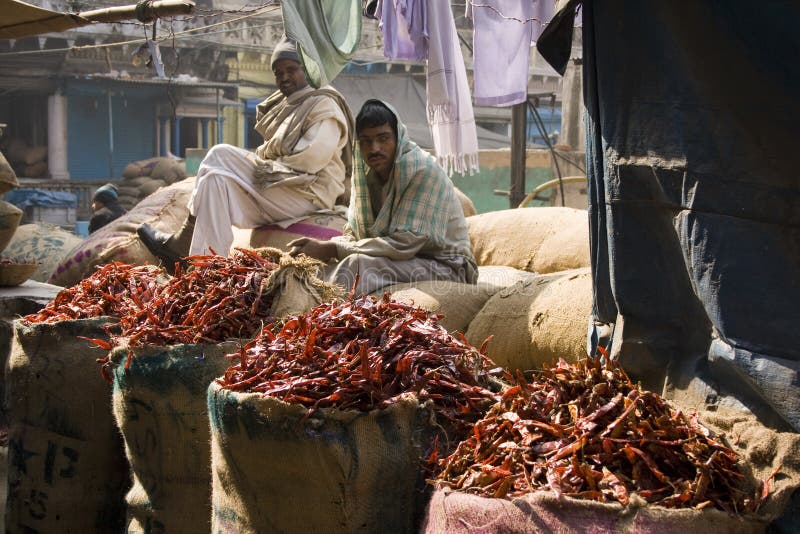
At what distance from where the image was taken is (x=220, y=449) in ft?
7.68

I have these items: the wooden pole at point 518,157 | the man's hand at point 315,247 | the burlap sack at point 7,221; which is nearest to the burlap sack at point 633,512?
the man's hand at point 315,247

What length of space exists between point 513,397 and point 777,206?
2.67ft

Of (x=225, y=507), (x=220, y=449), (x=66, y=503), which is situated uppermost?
(x=220, y=449)

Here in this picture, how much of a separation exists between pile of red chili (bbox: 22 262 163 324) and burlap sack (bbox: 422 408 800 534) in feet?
5.90

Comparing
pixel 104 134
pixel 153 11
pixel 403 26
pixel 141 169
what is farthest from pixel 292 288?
pixel 104 134

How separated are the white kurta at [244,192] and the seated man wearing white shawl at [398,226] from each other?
1.05m

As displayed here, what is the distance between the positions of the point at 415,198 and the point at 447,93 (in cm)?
61

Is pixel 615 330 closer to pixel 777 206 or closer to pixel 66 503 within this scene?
pixel 777 206

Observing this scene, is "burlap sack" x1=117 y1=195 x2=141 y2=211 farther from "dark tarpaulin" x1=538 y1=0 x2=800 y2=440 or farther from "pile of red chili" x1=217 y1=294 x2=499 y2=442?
"dark tarpaulin" x1=538 y1=0 x2=800 y2=440

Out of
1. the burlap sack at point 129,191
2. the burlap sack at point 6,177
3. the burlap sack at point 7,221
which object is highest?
the burlap sack at point 6,177

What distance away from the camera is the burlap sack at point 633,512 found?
1.74 m

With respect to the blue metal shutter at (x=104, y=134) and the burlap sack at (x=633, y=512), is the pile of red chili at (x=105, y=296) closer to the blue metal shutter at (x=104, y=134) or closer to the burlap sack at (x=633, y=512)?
the burlap sack at (x=633, y=512)

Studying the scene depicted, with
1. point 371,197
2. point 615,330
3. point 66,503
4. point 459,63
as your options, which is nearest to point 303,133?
point 371,197

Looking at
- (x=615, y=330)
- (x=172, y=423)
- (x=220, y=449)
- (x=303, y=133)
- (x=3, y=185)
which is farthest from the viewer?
(x=303, y=133)
